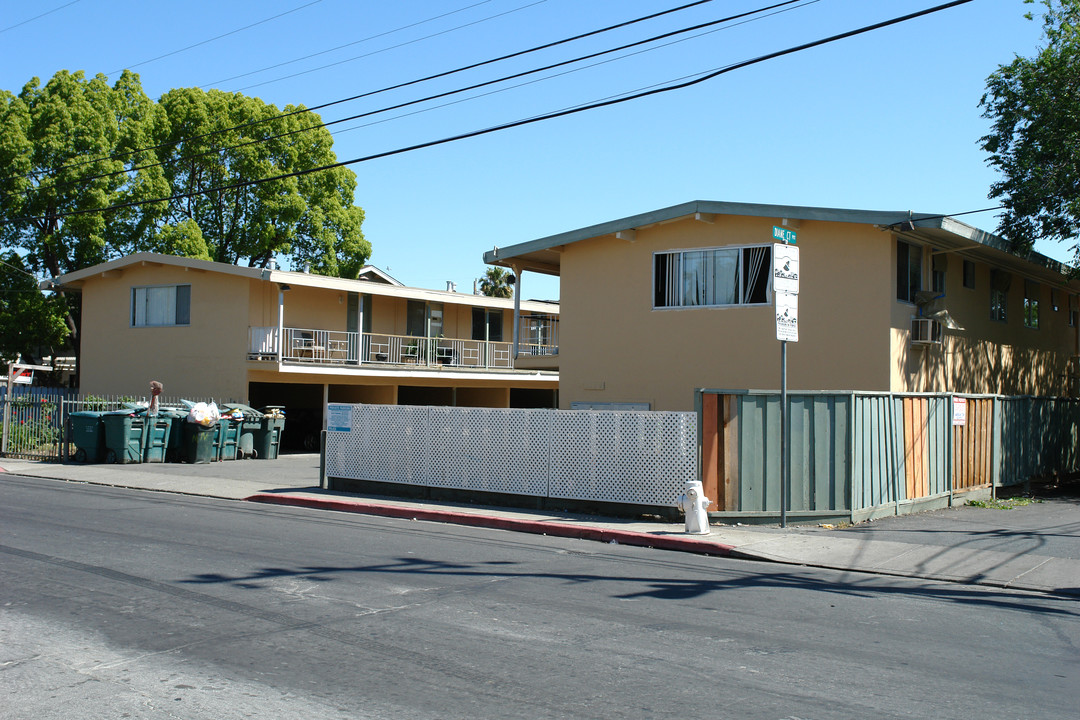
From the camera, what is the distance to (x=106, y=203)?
36656 mm

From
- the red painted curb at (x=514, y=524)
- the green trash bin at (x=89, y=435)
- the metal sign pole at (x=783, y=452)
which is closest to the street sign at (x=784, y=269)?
the metal sign pole at (x=783, y=452)

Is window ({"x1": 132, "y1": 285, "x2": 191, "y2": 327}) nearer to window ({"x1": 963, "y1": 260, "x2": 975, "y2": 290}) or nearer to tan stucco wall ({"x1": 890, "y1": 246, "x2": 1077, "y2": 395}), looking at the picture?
tan stucco wall ({"x1": 890, "y1": 246, "x2": 1077, "y2": 395})

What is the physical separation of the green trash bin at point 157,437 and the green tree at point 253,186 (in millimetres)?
19215

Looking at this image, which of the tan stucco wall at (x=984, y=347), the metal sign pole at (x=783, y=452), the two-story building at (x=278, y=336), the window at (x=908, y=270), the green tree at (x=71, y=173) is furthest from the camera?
the green tree at (x=71, y=173)

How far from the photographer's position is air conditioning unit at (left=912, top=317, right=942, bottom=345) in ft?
57.3

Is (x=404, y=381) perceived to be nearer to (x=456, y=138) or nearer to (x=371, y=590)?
(x=456, y=138)

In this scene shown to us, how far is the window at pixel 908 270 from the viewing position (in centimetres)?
1730

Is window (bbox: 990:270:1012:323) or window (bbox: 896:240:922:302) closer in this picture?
window (bbox: 896:240:922:302)

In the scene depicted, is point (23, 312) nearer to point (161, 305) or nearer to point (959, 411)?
point (161, 305)

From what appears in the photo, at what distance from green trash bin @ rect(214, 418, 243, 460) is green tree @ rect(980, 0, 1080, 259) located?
749 inches

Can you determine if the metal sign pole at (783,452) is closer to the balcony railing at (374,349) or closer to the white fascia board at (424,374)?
the balcony railing at (374,349)

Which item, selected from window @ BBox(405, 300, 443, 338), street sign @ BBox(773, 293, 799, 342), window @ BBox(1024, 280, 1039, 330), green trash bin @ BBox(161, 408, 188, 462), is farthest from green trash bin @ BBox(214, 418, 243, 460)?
window @ BBox(1024, 280, 1039, 330)

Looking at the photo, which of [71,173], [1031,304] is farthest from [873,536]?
[71,173]

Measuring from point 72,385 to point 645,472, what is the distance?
3592 cm
